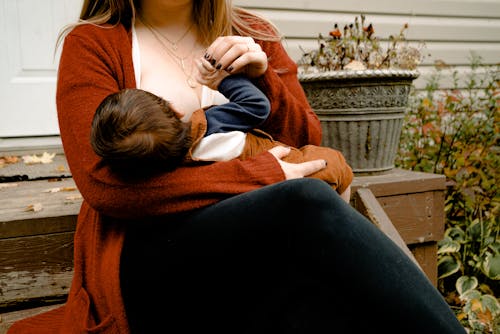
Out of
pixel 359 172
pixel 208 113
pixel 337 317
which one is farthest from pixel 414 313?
pixel 359 172

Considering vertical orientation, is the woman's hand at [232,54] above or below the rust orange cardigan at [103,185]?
above

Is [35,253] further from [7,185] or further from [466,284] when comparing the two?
[466,284]

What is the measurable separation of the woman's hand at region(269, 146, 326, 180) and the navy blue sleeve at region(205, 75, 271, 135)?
0.38 feet

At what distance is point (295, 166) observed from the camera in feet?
4.44

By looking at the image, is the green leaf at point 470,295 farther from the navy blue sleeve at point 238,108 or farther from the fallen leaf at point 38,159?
the fallen leaf at point 38,159

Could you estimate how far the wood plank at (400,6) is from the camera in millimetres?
3328

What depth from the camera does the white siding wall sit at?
11.1ft

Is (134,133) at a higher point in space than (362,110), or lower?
higher

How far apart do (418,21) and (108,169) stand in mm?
3352

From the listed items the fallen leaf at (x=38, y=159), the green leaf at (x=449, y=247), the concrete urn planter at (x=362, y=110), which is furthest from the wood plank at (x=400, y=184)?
the fallen leaf at (x=38, y=159)

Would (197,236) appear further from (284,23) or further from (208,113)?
(284,23)

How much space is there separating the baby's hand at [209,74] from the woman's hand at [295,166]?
270 millimetres

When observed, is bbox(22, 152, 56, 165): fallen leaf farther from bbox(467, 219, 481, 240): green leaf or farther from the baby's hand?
bbox(467, 219, 481, 240): green leaf

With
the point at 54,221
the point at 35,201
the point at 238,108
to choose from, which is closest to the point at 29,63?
the point at 35,201
